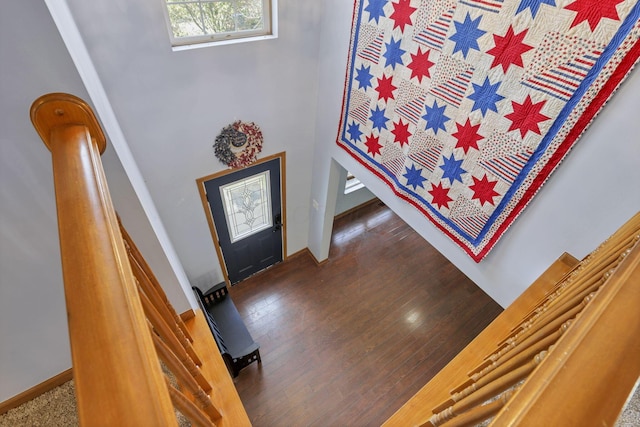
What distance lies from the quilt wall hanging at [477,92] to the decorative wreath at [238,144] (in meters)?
0.89

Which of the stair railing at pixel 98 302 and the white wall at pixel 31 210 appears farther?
the white wall at pixel 31 210

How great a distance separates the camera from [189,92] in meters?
2.39

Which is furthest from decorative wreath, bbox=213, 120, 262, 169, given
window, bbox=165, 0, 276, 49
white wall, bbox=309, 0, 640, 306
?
white wall, bbox=309, 0, 640, 306

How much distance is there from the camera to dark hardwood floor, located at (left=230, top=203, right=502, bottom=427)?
320 cm

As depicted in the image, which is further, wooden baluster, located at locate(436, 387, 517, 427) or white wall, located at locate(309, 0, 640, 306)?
white wall, located at locate(309, 0, 640, 306)

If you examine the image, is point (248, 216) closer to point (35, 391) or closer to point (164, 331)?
point (35, 391)

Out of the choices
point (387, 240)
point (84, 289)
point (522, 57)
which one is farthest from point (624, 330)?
point (387, 240)

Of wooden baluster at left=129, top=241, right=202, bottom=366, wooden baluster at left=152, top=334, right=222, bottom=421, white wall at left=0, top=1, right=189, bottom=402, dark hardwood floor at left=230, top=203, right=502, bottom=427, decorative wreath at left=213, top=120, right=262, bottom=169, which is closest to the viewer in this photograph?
wooden baluster at left=152, top=334, right=222, bottom=421

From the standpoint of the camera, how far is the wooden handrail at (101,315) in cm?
41

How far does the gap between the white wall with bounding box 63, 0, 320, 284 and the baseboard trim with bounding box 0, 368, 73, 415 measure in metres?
1.53

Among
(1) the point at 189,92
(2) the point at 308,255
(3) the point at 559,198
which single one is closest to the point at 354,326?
(2) the point at 308,255

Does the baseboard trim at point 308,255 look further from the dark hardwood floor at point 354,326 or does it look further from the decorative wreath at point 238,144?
the decorative wreath at point 238,144

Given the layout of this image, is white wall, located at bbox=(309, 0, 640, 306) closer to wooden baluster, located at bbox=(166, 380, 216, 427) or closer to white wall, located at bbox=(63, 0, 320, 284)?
white wall, located at bbox=(63, 0, 320, 284)

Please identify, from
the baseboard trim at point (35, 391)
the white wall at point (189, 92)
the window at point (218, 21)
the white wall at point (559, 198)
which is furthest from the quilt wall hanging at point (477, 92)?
the baseboard trim at point (35, 391)
